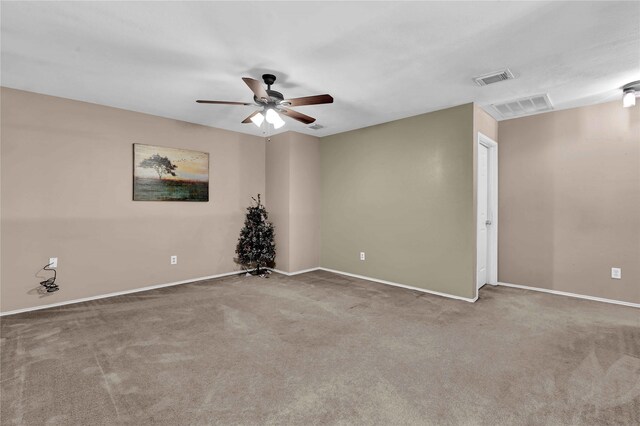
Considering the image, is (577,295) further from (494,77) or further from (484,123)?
(494,77)

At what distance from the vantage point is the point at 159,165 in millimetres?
4566

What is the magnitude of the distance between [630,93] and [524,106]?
0.98m

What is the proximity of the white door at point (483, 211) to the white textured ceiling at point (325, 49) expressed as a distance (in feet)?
3.19

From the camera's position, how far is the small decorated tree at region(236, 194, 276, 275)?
524 cm

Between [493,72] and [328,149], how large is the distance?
316 centimetres

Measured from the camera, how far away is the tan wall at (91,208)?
3.51m

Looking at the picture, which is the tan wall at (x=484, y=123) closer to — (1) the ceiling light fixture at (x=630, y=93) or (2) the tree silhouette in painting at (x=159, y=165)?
(1) the ceiling light fixture at (x=630, y=93)

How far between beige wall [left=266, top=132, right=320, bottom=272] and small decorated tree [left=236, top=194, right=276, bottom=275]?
0.25 m

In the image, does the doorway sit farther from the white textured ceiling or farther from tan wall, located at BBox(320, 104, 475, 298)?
the white textured ceiling

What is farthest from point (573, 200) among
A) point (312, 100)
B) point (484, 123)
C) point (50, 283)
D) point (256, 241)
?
point (50, 283)

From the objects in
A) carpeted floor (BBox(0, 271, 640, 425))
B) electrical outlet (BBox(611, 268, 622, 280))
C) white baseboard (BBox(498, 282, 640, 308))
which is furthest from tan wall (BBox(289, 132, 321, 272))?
electrical outlet (BBox(611, 268, 622, 280))

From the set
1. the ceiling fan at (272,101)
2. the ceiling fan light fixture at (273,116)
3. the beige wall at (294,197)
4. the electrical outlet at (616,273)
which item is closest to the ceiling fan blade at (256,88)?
the ceiling fan at (272,101)

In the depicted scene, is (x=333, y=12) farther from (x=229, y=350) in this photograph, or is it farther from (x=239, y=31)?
(x=229, y=350)

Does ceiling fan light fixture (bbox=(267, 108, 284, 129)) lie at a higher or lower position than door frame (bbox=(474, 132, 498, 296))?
higher
